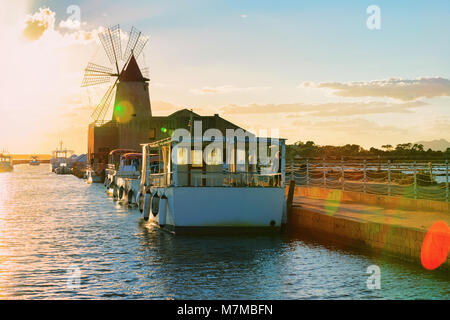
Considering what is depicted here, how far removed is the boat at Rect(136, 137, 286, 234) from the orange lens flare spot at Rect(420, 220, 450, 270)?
8.17m

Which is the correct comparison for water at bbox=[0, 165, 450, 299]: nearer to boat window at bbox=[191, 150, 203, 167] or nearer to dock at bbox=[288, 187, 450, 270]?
dock at bbox=[288, 187, 450, 270]

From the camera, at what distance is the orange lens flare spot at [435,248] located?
1294 cm

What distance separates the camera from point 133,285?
43.4 feet

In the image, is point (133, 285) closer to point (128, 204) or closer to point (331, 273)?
point (331, 273)

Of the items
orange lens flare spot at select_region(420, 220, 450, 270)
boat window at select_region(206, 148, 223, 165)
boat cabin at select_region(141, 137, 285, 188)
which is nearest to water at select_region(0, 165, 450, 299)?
orange lens flare spot at select_region(420, 220, 450, 270)

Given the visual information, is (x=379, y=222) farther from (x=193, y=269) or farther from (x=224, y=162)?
(x=224, y=162)

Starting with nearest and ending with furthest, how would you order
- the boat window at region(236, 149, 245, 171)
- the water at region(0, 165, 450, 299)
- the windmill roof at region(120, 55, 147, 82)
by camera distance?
1. the water at region(0, 165, 450, 299)
2. the boat window at region(236, 149, 245, 171)
3. the windmill roof at region(120, 55, 147, 82)

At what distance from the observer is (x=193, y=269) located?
591 inches

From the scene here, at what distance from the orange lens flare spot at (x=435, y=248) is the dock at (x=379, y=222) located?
0.07ft

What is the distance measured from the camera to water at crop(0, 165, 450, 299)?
1245 cm

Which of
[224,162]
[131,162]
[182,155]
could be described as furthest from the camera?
[131,162]

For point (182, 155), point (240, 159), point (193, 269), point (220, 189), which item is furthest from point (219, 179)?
point (193, 269)

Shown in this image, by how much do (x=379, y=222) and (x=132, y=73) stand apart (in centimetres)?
8004
